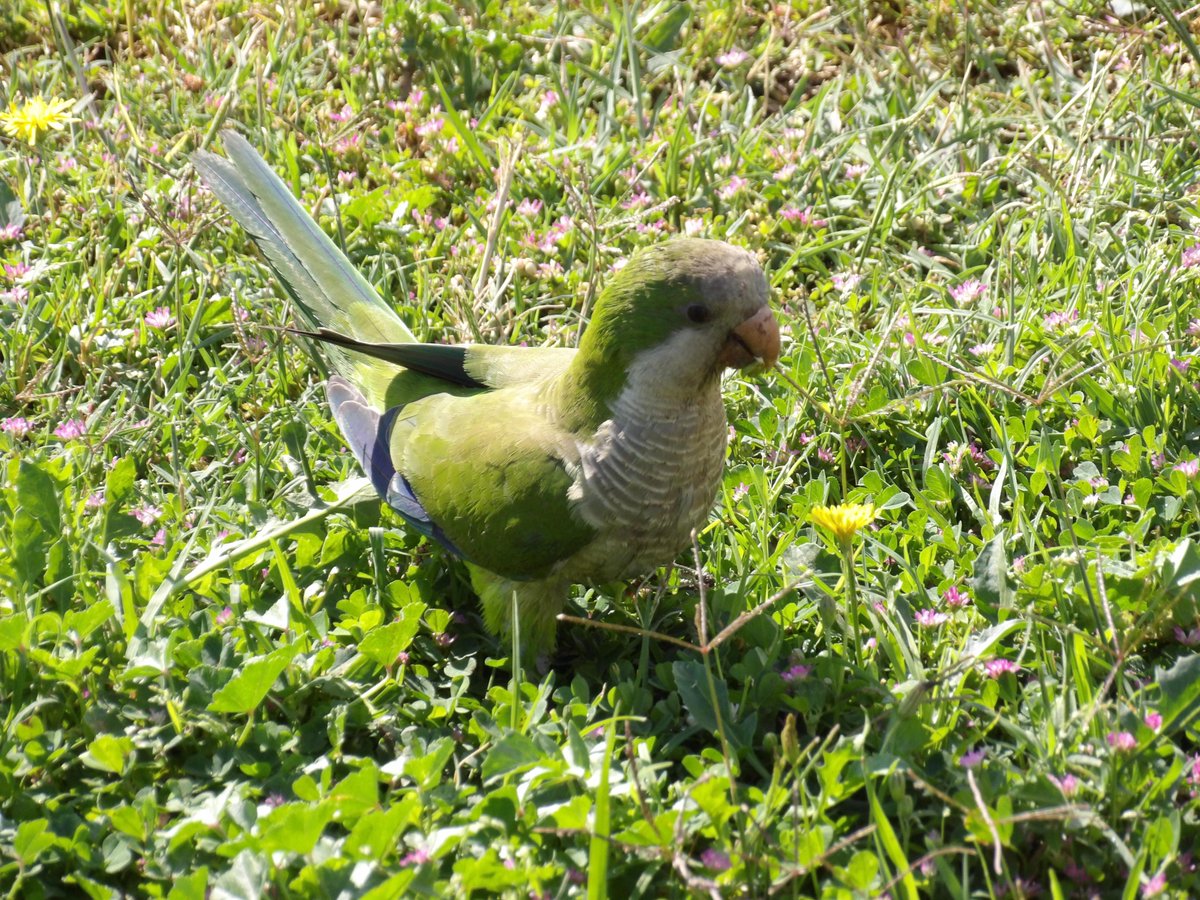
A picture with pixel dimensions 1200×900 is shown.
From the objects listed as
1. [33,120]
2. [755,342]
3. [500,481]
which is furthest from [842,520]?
[33,120]

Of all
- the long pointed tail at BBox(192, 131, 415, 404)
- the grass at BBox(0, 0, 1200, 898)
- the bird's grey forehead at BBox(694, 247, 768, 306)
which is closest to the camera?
the grass at BBox(0, 0, 1200, 898)

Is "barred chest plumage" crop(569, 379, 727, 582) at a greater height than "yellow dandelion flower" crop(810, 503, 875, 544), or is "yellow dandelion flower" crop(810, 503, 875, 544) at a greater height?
"barred chest plumage" crop(569, 379, 727, 582)

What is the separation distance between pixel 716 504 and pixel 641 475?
1.89 feet

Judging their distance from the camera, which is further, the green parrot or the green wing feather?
the green wing feather

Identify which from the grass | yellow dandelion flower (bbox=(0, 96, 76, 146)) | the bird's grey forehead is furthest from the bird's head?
yellow dandelion flower (bbox=(0, 96, 76, 146))

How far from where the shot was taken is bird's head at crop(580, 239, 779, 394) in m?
2.51

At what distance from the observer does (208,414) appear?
3436mm

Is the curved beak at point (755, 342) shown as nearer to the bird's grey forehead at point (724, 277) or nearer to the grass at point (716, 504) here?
the bird's grey forehead at point (724, 277)

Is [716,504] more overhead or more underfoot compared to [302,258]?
more underfoot

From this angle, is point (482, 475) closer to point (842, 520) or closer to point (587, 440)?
point (587, 440)

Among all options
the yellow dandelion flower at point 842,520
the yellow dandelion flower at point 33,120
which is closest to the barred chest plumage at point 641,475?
the yellow dandelion flower at point 842,520

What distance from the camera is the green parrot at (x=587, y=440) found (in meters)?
2.54

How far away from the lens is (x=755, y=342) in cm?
254

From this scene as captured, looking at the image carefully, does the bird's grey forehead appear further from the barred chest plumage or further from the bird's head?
the barred chest plumage
